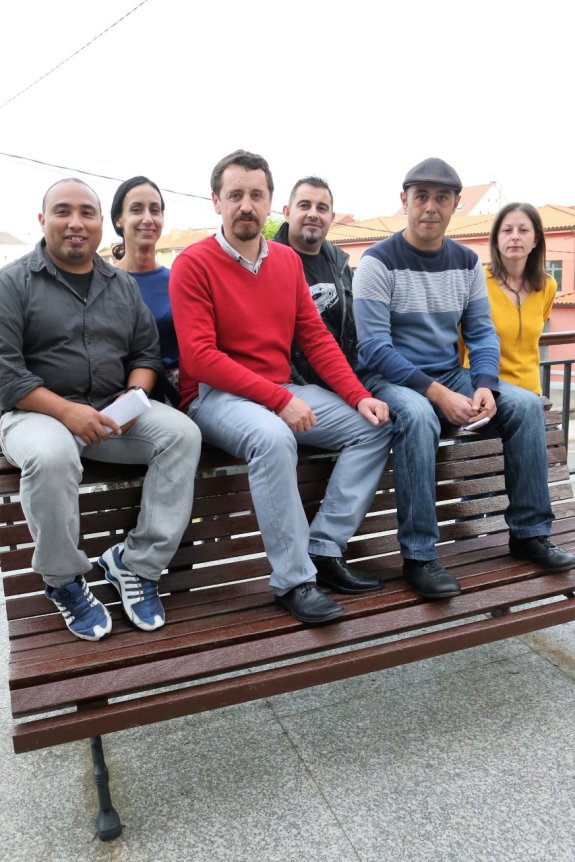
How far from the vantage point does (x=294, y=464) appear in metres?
2.36

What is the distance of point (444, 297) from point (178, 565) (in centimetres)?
164

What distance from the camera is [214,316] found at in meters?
2.65

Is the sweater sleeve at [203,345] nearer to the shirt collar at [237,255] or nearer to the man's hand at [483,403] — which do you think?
the shirt collar at [237,255]

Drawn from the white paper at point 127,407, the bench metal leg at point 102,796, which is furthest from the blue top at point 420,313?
the bench metal leg at point 102,796

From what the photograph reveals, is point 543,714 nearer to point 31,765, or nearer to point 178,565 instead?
point 178,565

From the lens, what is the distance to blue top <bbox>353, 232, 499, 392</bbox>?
292cm

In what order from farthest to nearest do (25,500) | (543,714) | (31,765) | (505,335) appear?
(505,335)
(543,714)
(31,765)
(25,500)

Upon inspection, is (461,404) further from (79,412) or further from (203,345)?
(79,412)

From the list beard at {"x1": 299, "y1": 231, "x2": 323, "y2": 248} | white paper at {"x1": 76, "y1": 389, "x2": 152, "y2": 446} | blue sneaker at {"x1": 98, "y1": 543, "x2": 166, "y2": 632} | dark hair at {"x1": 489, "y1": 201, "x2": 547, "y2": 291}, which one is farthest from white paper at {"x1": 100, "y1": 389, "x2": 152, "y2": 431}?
dark hair at {"x1": 489, "y1": 201, "x2": 547, "y2": 291}

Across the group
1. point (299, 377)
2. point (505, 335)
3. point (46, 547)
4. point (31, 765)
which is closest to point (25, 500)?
point (46, 547)

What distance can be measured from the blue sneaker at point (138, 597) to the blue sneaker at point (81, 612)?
81 millimetres

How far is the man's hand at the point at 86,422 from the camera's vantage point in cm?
228

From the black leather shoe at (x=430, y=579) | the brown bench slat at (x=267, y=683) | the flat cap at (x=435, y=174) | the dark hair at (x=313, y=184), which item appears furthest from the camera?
the dark hair at (x=313, y=184)

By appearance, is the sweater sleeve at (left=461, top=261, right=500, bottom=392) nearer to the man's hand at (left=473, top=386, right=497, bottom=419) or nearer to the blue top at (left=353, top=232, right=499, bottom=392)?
the blue top at (left=353, top=232, right=499, bottom=392)
